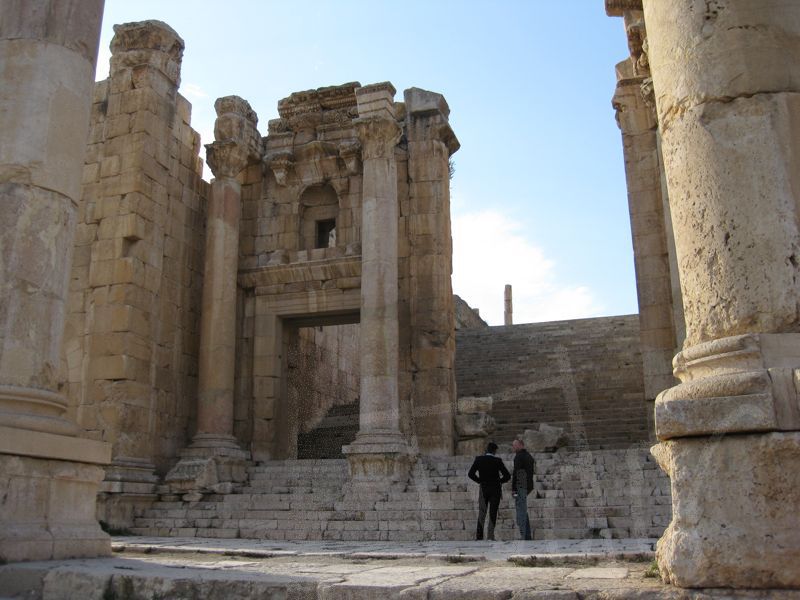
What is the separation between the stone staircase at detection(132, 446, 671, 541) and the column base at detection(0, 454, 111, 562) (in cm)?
501

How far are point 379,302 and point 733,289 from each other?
10.1m

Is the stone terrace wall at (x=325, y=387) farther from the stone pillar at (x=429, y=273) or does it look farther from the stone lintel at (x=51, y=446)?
the stone lintel at (x=51, y=446)

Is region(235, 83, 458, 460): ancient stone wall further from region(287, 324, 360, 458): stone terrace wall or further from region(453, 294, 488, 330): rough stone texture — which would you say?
region(453, 294, 488, 330): rough stone texture

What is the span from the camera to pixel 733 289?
4.18 meters

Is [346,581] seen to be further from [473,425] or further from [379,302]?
[473,425]

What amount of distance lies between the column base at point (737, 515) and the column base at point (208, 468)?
35.2 ft

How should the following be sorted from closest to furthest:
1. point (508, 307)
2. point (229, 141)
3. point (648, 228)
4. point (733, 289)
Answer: point (733, 289)
point (648, 228)
point (229, 141)
point (508, 307)

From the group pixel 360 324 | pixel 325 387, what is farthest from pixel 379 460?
pixel 325 387

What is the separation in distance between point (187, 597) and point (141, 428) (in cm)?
952

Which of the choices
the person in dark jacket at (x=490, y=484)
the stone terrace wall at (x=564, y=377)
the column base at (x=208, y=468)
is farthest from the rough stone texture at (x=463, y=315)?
the person in dark jacket at (x=490, y=484)

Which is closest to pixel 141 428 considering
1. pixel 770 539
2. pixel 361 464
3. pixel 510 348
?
pixel 361 464

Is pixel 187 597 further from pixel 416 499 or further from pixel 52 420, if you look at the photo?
pixel 416 499

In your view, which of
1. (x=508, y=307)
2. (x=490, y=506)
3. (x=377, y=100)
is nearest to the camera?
(x=490, y=506)

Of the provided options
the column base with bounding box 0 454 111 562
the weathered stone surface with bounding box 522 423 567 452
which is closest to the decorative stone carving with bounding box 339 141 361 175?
the weathered stone surface with bounding box 522 423 567 452
